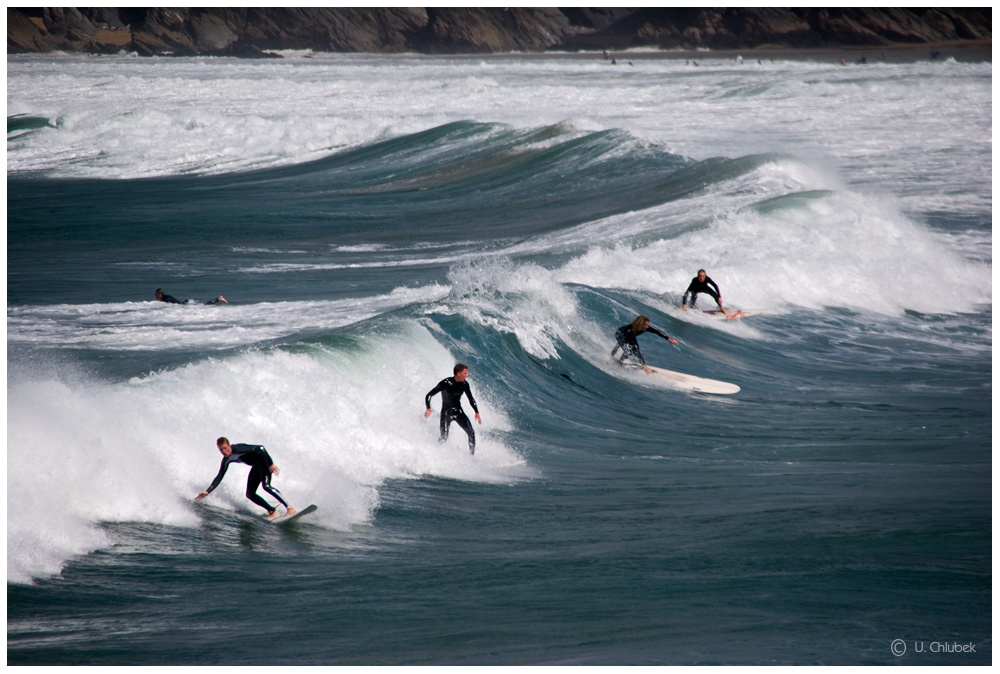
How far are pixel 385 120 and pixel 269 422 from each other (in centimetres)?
2980

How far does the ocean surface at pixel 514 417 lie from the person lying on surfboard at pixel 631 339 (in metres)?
0.32

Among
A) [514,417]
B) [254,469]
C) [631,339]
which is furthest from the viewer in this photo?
[631,339]

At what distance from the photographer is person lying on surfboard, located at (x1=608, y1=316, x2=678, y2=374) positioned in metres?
12.1

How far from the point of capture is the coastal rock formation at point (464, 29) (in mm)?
69875

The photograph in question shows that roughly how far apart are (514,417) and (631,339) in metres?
2.35

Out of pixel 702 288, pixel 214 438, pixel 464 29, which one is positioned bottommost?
pixel 214 438

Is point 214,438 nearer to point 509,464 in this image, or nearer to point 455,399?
point 455,399

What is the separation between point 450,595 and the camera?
6449 millimetres

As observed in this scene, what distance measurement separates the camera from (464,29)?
9088 centimetres

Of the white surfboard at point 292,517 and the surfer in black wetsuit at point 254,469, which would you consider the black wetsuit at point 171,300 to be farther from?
the white surfboard at point 292,517

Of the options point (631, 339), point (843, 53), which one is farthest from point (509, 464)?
point (843, 53)

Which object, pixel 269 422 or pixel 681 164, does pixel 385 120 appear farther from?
pixel 269 422

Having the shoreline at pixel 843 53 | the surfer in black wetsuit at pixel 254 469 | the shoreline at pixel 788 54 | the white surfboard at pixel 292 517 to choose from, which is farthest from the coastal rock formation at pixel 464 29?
the white surfboard at pixel 292 517

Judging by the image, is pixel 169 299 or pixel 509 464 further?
pixel 169 299
